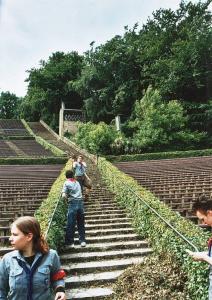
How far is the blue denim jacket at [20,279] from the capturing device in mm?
3320

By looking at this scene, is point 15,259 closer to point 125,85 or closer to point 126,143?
point 126,143

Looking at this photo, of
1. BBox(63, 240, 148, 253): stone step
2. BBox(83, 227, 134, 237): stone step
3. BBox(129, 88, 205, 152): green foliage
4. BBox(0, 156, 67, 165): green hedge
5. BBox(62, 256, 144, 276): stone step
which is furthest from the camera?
BBox(129, 88, 205, 152): green foliage

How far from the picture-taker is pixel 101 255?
8.33 metres

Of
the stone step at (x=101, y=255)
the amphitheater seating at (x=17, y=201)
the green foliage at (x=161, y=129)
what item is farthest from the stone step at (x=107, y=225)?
the green foliage at (x=161, y=129)

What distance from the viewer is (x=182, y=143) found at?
117ft

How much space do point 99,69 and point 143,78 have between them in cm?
510

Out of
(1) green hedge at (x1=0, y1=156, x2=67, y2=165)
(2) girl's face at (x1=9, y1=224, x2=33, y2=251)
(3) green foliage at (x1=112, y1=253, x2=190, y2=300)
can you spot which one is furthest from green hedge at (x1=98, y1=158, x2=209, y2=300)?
(1) green hedge at (x1=0, y1=156, x2=67, y2=165)

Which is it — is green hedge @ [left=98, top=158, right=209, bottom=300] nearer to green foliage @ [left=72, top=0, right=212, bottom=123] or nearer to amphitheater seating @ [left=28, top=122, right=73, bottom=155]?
green foliage @ [left=72, top=0, right=212, bottom=123]

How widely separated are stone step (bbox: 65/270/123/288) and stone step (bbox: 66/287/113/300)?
0.61 feet

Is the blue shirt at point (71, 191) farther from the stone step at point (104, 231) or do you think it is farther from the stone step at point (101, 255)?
the stone step at point (104, 231)

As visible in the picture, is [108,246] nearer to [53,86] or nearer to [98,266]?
[98,266]

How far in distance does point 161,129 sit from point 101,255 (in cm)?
2682

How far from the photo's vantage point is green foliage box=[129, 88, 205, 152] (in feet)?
113

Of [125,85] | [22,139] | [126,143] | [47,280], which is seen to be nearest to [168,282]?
[47,280]
